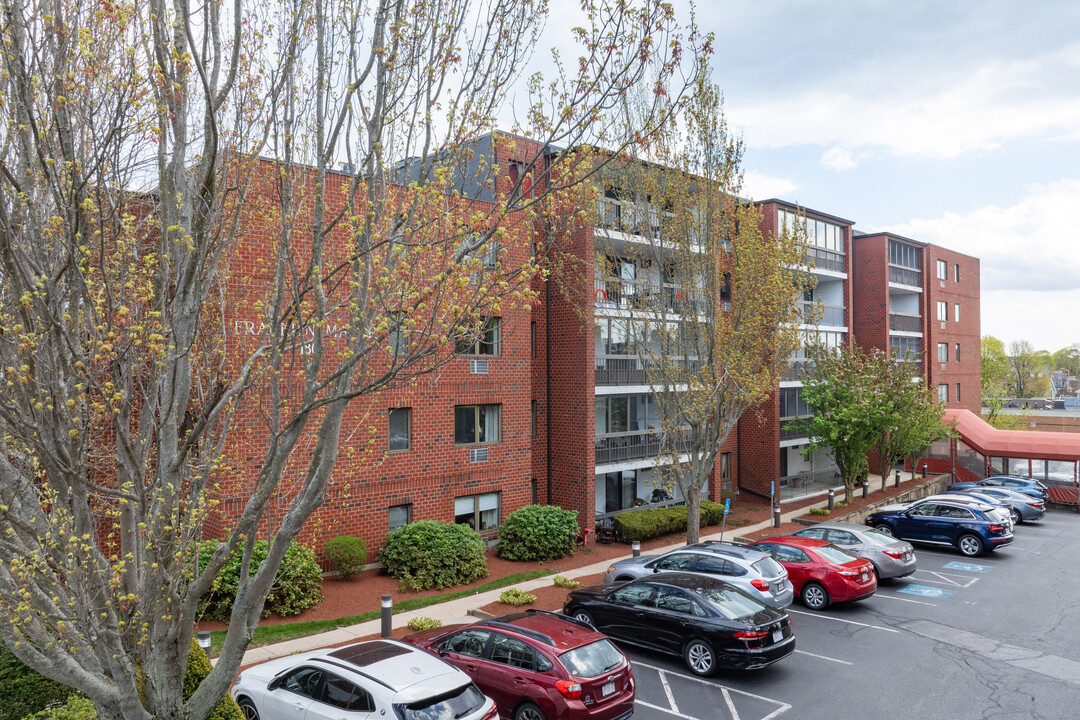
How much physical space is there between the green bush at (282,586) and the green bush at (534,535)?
5.70m

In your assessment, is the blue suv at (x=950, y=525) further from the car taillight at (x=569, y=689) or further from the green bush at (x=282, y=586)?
the green bush at (x=282, y=586)

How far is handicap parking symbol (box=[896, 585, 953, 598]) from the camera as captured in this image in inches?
650

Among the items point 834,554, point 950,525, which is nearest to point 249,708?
point 834,554

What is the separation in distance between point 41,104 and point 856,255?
3944 centimetres

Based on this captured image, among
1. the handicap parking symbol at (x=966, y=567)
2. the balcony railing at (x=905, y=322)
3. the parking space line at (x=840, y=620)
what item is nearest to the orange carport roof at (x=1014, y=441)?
the balcony railing at (x=905, y=322)

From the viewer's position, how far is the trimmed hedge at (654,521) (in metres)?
21.5

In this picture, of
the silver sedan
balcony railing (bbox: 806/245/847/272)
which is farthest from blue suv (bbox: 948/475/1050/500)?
the silver sedan

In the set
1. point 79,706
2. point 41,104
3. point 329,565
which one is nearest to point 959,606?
point 329,565

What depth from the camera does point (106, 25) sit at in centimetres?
662

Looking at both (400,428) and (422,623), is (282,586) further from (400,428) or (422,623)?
(400,428)

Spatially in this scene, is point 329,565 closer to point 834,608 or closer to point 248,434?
point 248,434

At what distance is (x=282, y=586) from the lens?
45.2ft

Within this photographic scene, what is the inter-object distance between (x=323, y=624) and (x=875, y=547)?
1266cm

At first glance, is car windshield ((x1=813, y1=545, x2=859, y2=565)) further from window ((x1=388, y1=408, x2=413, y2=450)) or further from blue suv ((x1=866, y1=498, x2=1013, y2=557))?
window ((x1=388, y1=408, x2=413, y2=450))
